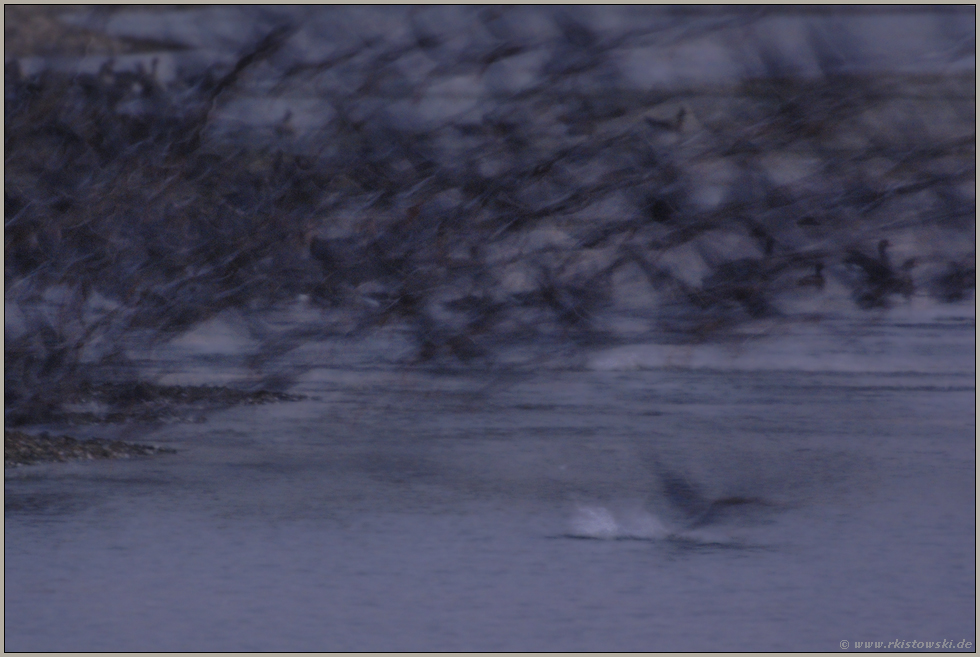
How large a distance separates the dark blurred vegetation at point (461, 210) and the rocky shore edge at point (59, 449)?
5 centimetres

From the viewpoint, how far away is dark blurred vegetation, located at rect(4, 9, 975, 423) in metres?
1.69

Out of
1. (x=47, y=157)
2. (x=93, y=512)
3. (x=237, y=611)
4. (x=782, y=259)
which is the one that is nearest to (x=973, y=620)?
(x=782, y=259)

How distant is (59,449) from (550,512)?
913 millimetres

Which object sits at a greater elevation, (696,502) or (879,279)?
(879,279)

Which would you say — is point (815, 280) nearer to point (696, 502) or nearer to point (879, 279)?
point (879, 279)

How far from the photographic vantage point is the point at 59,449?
1.77 m

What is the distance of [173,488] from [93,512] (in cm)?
15

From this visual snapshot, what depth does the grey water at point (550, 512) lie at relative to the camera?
65.9 inches

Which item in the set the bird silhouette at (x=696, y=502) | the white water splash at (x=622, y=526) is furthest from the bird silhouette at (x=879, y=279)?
the white water splash at (x=622, y=526)

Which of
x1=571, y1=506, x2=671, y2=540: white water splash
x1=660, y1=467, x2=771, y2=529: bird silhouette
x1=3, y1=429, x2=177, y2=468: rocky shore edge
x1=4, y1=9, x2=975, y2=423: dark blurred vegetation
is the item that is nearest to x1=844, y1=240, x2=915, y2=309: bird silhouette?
x1=4, y1=9, x2=975, y2=423: dark blurred vegetation

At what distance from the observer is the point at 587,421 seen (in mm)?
1709

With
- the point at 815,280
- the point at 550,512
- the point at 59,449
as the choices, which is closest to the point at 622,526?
the point at 550,512

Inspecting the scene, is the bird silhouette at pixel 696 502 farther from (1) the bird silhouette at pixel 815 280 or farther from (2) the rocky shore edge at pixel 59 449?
(2) the rocky shore edge at pixel 59 449

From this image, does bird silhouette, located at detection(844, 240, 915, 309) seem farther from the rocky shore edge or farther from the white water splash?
the rocky shore edge
